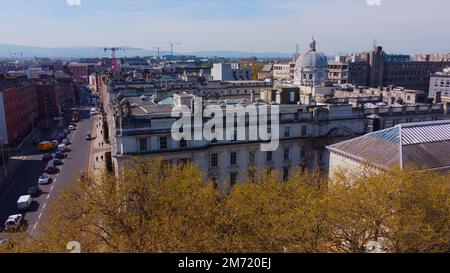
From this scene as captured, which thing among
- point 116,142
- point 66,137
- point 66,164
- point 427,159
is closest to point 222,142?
point 116,142

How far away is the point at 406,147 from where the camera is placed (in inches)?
1171

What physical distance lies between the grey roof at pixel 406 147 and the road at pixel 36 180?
3154 centimetres

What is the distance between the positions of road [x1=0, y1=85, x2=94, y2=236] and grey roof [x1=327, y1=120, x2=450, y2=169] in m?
31.5

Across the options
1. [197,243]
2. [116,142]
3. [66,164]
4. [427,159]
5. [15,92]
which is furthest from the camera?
[15,92]

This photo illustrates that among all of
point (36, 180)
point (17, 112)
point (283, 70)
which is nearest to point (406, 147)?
point (36, 180)

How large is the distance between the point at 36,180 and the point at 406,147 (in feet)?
157

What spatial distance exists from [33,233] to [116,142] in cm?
1212

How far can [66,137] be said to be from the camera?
8106cm

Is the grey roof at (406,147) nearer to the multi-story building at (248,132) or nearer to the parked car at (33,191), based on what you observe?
the multi-story building at (248,132)

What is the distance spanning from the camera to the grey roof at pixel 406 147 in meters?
29.0

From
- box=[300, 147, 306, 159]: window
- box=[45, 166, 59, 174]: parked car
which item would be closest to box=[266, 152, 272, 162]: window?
box=[300, 147, 306, 159]: window
